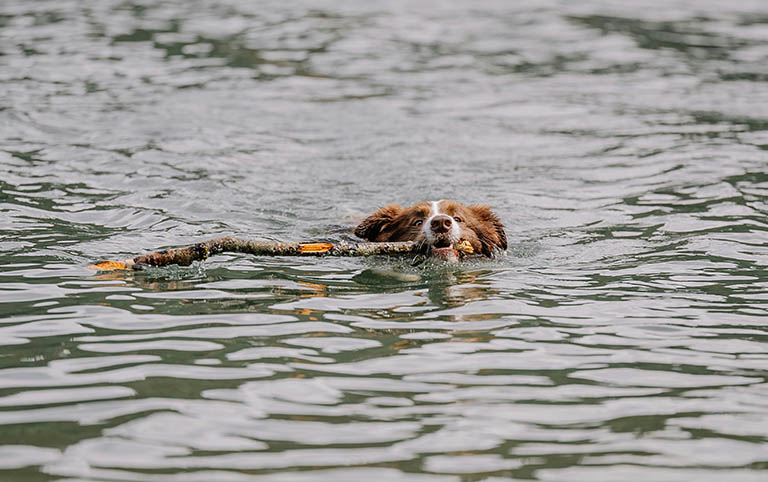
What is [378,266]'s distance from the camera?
825 centimetres

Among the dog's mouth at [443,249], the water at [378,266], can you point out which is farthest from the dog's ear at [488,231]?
the dog's mouth at [443,249]

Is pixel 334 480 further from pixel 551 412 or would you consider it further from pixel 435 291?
pixel 435 291

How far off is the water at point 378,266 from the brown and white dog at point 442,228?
247 mm

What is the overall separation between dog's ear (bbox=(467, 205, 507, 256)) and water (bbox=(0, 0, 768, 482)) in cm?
26

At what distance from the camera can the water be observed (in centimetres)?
449

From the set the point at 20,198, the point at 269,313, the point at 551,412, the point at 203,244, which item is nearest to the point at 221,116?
the point at 20,198

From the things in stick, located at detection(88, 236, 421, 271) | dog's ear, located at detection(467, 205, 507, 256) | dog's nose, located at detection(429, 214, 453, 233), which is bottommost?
dog's ear, located at detection(467, 205, 507, 256)

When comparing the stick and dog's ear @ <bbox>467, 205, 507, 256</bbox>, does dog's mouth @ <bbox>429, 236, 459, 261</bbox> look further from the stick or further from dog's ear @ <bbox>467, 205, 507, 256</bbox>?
the stick

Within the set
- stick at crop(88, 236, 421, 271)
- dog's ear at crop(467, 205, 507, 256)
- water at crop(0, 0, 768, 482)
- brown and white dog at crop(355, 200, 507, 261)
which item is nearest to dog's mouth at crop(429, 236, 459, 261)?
brown and white dog at crop(355, 200, 507, 261)

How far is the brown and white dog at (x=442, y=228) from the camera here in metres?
8.32

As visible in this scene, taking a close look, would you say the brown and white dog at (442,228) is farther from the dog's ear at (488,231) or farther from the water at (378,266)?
the water at (378,266)

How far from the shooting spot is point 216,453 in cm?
429

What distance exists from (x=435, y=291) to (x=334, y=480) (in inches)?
135

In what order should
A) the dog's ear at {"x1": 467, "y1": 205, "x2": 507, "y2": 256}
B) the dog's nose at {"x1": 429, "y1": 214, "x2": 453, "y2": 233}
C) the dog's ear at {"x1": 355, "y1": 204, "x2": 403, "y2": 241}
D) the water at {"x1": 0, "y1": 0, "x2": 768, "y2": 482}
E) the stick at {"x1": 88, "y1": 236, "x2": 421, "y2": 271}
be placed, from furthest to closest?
1. the dog's ear at {"x1": 355, "y1": 204, "x2": 403, "y2": 241}
2. the dog's ear at {"x1": 467, "y1": 205, "x2": 507, "y2": 256}
3. the dog's nose at {"x1": 429, "y1": 214, "x2": 453, "y2": 233}
4. the stick at {"x1": 88, "y1": 236, "x2": 421, "y2": 271}
5. the water at {"x1": 0, "y1": 0, "x2": 768, "y2": 482}
